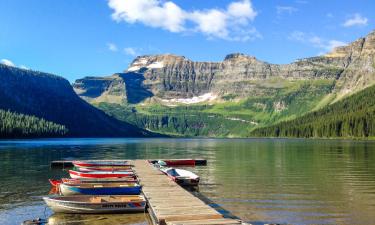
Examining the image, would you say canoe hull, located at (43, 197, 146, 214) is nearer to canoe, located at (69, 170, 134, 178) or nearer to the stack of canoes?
the stack of canoes

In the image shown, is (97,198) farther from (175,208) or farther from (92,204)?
(175,208)

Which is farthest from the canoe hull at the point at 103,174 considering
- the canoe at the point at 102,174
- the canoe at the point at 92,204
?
the canoe at the point at 92,204

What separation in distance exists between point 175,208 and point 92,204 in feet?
27.5

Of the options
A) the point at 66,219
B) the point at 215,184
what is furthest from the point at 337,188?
the point at 66,219

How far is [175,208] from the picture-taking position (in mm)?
34281

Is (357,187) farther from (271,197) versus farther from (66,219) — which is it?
(66,219)

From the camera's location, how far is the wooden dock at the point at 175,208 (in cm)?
2930

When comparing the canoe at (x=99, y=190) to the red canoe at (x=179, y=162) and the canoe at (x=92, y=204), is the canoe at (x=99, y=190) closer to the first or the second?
the canoe at (x=92, y=204)

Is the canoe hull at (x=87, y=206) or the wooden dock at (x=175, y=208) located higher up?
the wooden dock at (x=175, y=208)

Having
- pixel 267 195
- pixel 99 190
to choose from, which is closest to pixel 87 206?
pixel 99 190

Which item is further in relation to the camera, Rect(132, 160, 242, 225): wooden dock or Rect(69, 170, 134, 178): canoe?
Rect(69, 170, 134, 178): canoe

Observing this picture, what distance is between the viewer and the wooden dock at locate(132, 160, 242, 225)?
96.1ft

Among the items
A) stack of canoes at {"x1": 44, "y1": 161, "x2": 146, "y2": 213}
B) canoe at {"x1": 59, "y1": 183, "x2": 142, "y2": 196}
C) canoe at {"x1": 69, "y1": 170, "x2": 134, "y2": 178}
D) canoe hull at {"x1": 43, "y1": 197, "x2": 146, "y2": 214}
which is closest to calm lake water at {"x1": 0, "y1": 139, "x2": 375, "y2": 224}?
canoe hull at {"x1": 43, "y1": 197, "x2": 146, "y2": 214}

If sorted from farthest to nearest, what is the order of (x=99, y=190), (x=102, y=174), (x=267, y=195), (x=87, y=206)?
(x=102, y=174) → (x=267, y=195) → (x=99, y=190) → (x=87, y=206)
